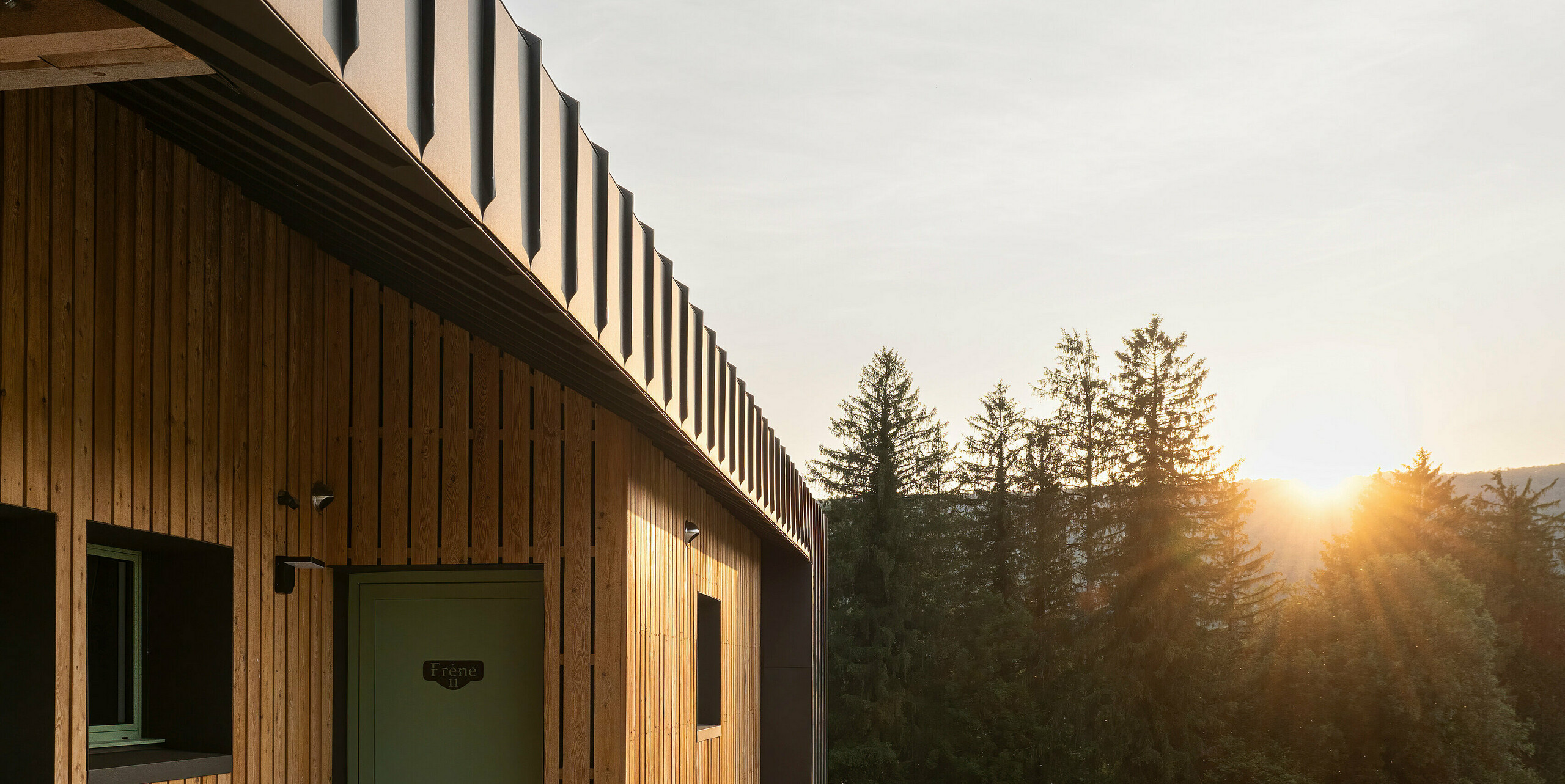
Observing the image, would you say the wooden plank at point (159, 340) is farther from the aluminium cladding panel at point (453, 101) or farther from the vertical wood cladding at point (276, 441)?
the aluminium cladding panel at point (453, 101)

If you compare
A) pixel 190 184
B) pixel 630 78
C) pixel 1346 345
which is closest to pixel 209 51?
pixel 190 184

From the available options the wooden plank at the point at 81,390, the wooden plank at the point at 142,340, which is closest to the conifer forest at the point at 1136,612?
the wooden plank at the point at 142,340

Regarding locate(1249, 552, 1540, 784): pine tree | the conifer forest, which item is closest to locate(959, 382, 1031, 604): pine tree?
the conifer forest

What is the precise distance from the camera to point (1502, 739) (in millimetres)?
33812

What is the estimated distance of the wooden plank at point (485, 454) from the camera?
7.84 meters

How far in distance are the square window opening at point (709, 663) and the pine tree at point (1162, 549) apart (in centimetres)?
2516

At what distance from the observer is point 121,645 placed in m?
6.09

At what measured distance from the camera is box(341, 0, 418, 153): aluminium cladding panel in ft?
10.9

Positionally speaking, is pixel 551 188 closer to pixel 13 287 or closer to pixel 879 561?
pixel 13 287

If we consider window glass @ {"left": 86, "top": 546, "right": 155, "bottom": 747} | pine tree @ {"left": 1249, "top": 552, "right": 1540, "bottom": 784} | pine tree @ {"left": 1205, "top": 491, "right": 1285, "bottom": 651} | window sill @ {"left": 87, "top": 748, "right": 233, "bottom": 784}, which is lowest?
pine tree @ {"left": 1249, "top": 552, "right": 1540, "bottom": 784}

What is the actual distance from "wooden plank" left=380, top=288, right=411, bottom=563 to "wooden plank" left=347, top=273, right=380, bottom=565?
0.04 meters

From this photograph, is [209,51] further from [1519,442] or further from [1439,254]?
[1519,442]

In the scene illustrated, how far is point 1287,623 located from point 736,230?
2691 centimetres

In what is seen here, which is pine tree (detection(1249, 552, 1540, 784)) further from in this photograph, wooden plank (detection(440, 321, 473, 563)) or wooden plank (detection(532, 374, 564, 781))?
wooden plank (detection(440, 321, 473, 563))
